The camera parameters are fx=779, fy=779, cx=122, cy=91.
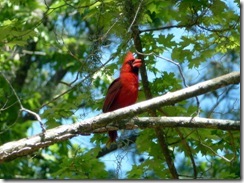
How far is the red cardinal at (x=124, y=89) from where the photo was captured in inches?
191

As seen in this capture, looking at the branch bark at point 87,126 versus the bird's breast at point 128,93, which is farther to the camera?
the bird's breast at point 128,93

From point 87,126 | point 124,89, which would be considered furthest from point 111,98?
point 87,126

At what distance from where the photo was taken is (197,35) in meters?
5.07

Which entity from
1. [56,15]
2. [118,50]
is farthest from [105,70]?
[56,15]

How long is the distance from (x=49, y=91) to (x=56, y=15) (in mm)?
875

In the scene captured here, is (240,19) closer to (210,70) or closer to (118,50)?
(118,50)

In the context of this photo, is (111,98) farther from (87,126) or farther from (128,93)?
(87,126)

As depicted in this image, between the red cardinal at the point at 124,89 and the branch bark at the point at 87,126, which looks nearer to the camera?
the branch bark at the point at 87,126

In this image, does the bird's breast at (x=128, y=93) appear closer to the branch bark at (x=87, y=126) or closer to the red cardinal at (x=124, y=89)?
the red cardinal at (x=124, y=89)

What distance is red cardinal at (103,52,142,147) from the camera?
15.9 feet

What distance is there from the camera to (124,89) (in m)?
4.85

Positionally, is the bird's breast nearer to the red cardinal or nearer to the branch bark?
the red cardinal

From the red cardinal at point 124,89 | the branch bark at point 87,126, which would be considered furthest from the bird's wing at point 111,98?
the branch bark at point 87,126

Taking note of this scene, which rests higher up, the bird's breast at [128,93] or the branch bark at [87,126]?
the bird's breast at [128,93]
